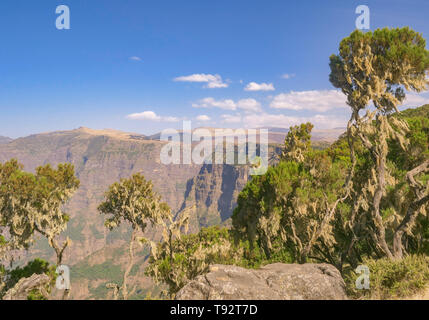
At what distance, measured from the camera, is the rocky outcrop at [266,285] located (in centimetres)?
812

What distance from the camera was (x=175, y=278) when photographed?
1880 centimetres

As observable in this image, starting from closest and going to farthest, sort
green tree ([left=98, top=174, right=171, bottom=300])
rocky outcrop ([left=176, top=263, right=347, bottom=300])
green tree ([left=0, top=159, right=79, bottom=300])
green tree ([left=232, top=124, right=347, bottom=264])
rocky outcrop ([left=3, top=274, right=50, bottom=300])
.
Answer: rocky outcrop ([left=176, top=263, right=347, bottom=300])
rocky outcrop ([left=3, top=274, right=50, bottom=300])
green tree ([left=232, top=124, right=347, bottom=264])
green tree ([left=0, top=159, right=79, bottom=300])
green tree ([left=98, top=174, right=171, bottom=300])

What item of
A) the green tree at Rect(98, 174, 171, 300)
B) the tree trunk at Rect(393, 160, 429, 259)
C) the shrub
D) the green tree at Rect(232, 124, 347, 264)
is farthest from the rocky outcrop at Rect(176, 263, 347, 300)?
the green tree at Rect(98, 174, 171, 300)

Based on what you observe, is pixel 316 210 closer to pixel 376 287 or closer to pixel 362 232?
pixel 362 232

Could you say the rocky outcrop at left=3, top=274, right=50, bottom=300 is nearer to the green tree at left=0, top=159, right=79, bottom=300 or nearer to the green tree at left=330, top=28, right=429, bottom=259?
the green tree at left=0, top=159, right=79, bottom=300

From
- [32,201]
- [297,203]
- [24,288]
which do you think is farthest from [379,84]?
[32,201]

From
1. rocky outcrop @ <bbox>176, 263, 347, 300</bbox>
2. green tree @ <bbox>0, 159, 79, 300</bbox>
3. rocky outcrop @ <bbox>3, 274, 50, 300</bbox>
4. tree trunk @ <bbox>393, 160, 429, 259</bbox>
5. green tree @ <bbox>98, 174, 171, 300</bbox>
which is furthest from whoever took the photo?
green tree @ <bbox>98, 174, 171, 300</bbox>

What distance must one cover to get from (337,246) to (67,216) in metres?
24.6

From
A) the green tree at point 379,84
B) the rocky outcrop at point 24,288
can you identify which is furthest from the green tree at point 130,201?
the green tree at point 379,84

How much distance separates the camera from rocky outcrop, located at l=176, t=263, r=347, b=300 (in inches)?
320

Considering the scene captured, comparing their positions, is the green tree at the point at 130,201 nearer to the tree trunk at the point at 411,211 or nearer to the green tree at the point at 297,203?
the green tree at the point at 297,203

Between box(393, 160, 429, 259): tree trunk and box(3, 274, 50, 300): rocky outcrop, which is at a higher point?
box(393, 160, 429, 259): tree trunk
